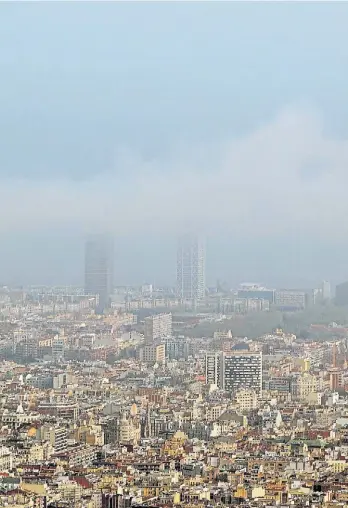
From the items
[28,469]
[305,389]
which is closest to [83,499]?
[28,469]

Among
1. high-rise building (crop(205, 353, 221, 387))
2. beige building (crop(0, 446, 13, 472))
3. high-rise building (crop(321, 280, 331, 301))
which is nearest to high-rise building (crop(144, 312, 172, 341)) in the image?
high-rise building (crop(205, 353, 221, 387))

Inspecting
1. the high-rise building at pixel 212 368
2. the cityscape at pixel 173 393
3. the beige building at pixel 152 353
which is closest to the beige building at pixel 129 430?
the cityscape at pixel 173 393

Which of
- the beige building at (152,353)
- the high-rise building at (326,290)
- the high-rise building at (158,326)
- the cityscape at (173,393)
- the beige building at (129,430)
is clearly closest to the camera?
the cityscape at (173,393)

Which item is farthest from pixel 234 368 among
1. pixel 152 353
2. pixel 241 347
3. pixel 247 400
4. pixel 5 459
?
pixel 5 459

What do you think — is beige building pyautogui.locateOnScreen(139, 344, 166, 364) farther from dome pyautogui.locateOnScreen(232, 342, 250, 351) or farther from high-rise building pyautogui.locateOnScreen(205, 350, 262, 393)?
dome pyautogui.locateOnScreen(232, 342, 250, 351)

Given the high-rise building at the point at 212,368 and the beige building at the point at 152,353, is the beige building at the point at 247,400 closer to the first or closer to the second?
the high-rise building at the point at 212,368

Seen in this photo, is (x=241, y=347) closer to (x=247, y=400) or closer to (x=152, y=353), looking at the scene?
(x=152, y=353)

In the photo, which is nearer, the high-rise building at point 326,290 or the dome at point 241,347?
the high-rise building at point 326,290
